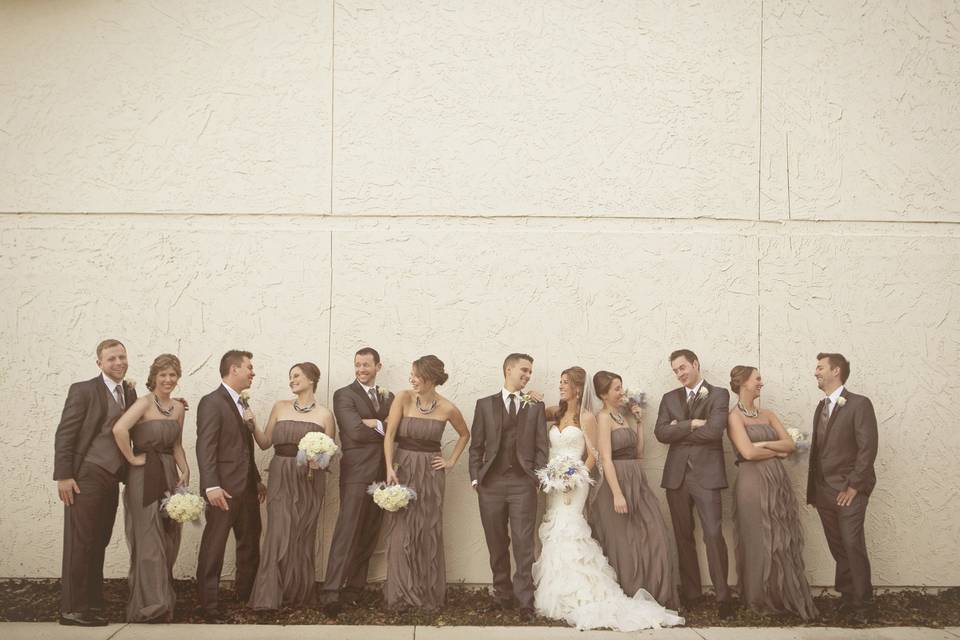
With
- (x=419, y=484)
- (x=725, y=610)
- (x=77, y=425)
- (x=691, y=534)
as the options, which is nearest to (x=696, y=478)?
(x=691, y=534)

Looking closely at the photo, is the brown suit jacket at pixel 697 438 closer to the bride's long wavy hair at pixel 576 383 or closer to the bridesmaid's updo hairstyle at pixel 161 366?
the bride's long wavy hair at pixel 576 383

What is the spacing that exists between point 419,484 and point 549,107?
13.6ft

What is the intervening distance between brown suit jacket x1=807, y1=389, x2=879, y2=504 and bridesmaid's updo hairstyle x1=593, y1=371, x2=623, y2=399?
6.39 feet

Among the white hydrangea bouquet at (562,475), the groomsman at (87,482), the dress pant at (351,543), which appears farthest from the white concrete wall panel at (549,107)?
the groomsman at (87,482)

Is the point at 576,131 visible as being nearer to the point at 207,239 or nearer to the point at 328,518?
the point at 207,239

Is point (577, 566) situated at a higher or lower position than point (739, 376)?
lower

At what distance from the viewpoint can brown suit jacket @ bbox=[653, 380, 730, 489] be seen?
723 centimetres

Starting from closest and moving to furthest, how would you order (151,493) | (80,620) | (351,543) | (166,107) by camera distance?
(80,620) → (151,493) → (351,543) → (166,107)

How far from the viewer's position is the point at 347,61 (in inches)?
335

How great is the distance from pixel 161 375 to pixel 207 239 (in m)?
2.09

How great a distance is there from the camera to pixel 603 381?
7.53m

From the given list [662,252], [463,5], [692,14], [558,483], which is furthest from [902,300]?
[463,5]

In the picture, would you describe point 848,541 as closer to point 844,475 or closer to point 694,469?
point 844,475

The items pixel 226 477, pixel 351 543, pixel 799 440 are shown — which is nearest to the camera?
pixel 226 477
